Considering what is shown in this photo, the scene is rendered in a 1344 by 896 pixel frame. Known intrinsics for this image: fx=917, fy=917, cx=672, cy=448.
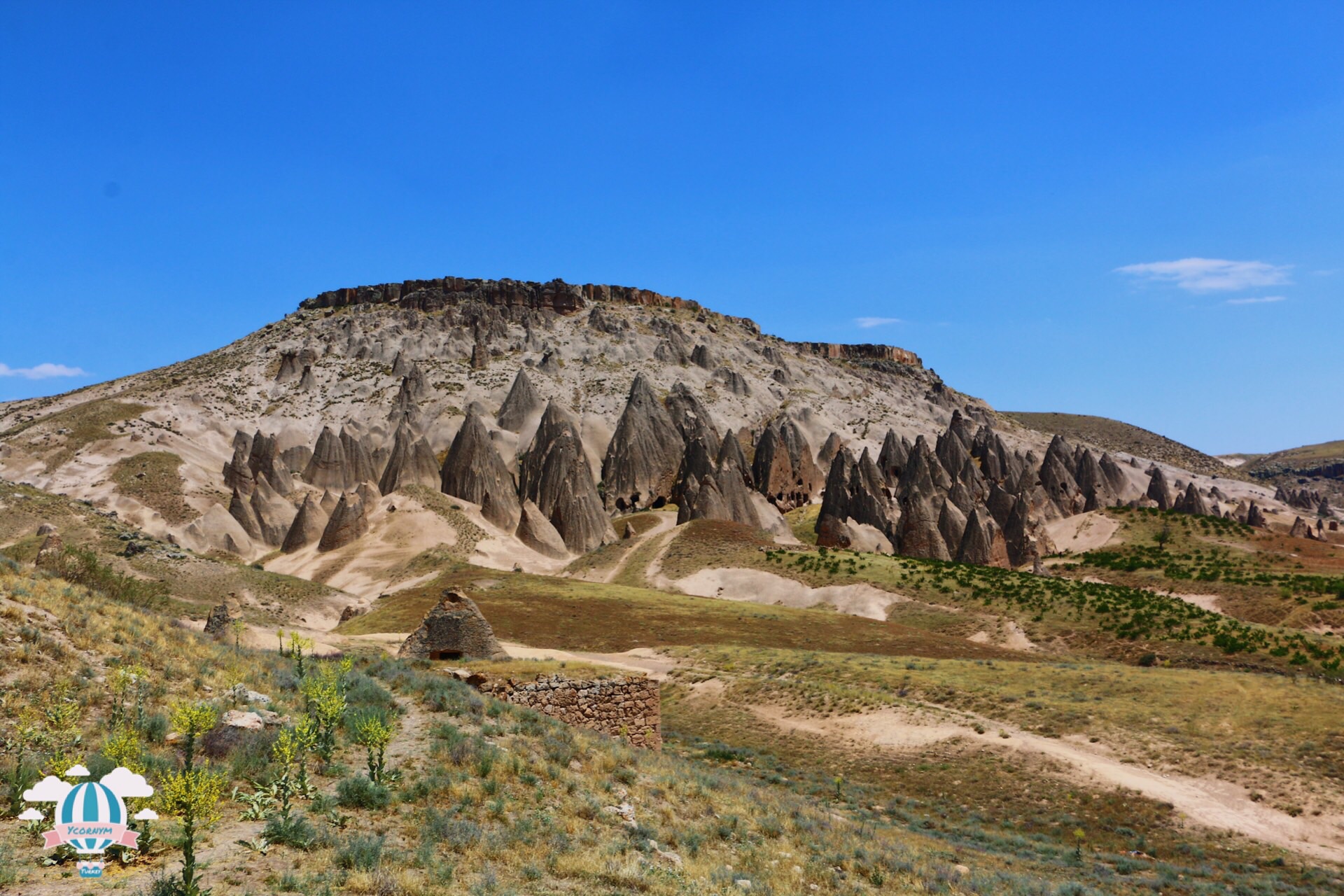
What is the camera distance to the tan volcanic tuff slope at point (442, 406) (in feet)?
250

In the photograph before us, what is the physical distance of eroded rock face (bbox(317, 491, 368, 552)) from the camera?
2502 inches

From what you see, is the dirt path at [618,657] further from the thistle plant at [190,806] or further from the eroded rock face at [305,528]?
the eroded rock face at [305,528]

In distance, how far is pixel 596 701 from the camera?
1927 centimetres

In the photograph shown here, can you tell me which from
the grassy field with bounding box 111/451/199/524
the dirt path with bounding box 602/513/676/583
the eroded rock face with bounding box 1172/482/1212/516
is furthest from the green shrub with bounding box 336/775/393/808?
the eroded rock face with bounding box 1172/482/1212/516

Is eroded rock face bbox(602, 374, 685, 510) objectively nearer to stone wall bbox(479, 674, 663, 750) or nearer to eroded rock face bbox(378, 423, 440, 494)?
eroded rock face bbox(378, 423, 440, 494)

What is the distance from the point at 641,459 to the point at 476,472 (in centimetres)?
1684

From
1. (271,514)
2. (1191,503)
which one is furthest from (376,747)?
(1191,503)

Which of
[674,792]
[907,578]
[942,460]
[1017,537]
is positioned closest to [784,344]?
[942,460]

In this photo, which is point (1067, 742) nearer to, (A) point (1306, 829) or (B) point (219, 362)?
(A) point (1306, 829)

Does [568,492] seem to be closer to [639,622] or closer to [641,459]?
[641,459]

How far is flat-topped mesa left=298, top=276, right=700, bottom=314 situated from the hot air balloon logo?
491 ft

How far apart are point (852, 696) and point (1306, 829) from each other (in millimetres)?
11212

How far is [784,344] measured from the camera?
186m

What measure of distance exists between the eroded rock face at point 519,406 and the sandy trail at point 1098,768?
3191 inches
